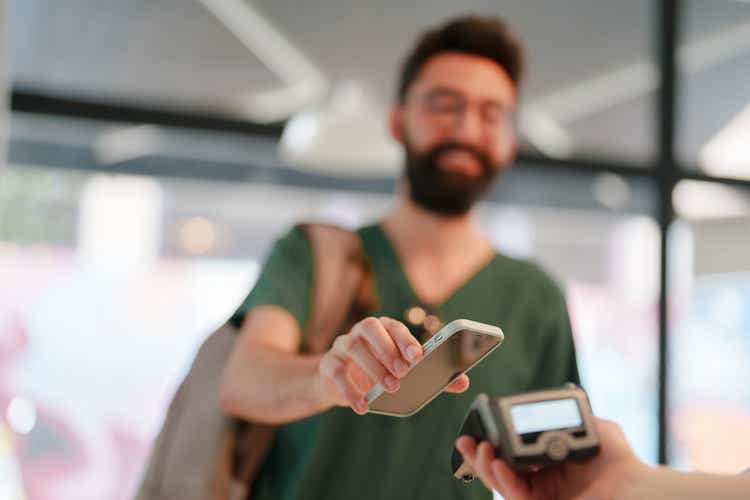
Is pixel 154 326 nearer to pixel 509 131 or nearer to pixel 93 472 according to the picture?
pixel 93 472

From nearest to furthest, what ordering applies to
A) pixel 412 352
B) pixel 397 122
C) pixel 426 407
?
pixel 412 352, pixel 426 407, pixel 397 122

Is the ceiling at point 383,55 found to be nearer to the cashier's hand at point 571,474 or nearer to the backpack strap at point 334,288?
the backpack strap at point 334,288

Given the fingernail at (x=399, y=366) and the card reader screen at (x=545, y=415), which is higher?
the fingernail at (x=399, y=366)

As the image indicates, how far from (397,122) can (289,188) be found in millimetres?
1366

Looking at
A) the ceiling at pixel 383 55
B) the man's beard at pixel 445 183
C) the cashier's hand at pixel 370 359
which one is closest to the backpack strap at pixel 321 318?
the man's beard at pixel 445 183

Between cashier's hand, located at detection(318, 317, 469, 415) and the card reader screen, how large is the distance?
5 centimetres

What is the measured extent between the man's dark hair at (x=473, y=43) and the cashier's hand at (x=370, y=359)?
0.47m

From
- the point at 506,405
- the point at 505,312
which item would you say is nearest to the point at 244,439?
the point at 505,312

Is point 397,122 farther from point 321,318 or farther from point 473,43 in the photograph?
point 321,318

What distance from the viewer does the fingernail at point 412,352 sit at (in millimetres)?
620

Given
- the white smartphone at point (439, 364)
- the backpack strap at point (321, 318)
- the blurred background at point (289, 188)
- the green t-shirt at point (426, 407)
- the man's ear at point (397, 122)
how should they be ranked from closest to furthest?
the white smartphone at point (439, 364) → the green t-shirt at point (426, 407) → the backpack strap at point (321, 318) → the man's ear at point (397, 122) → the blurred background at point (289, 188)

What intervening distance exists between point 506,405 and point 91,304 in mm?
1757

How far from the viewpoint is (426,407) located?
0.84 metres

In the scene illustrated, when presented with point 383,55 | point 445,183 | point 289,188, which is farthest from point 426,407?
point 383,55
